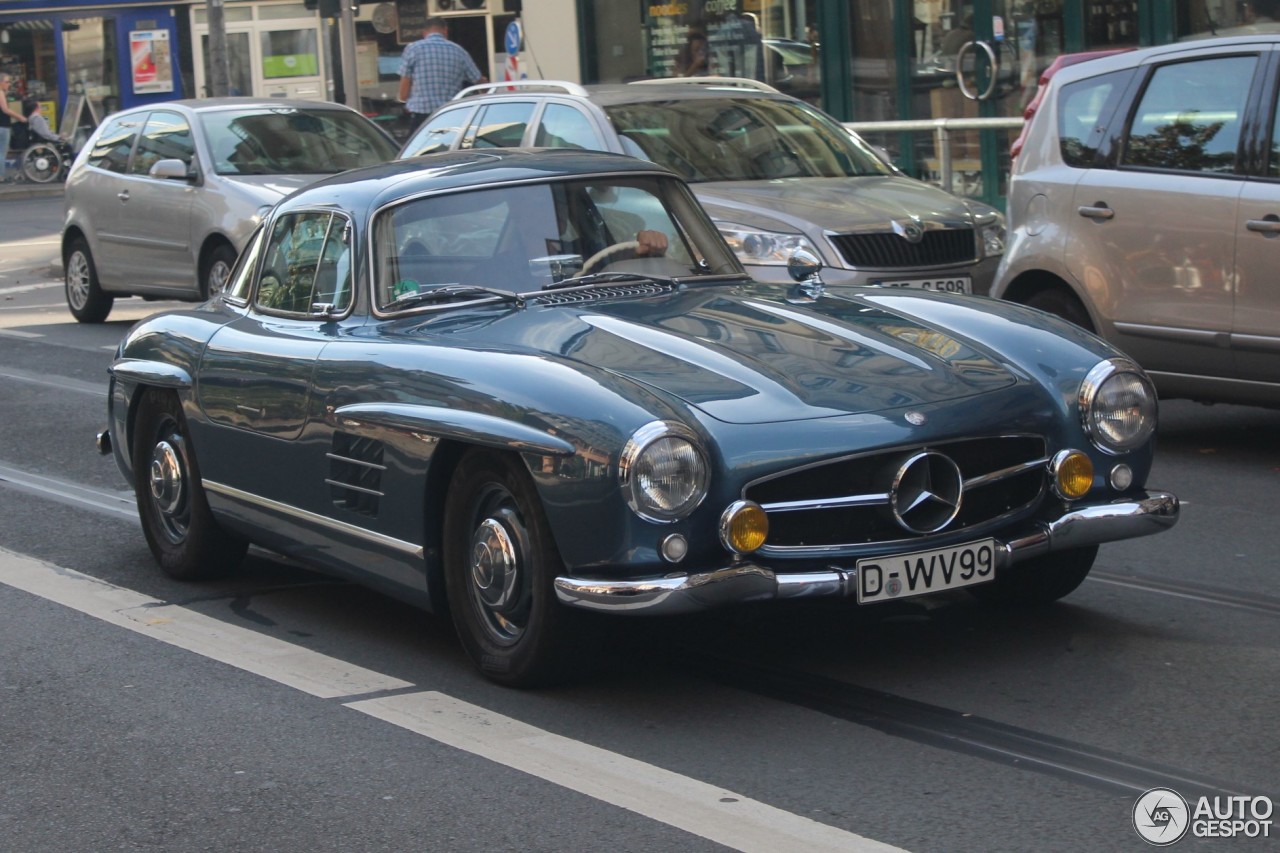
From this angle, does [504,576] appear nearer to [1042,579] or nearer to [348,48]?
[1042,579]

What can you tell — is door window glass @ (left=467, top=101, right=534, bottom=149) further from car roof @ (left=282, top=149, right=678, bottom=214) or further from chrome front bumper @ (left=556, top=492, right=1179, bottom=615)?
chrome front bumper @ (left=556, top=492, right=1179, bottom=615)

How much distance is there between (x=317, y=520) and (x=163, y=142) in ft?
31.4

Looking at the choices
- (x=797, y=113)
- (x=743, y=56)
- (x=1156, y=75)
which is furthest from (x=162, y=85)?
(x=1156, y=75)

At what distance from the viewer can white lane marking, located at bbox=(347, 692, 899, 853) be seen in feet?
13.4

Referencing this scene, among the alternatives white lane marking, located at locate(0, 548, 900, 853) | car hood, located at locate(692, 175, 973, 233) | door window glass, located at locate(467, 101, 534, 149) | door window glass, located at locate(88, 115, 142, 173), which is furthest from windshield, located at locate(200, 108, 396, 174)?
white lane marking, located at locate(0, 548, 900, 853)

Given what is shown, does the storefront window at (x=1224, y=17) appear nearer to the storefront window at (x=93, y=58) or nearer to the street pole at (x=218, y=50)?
the street pole at (x=218, y=50)

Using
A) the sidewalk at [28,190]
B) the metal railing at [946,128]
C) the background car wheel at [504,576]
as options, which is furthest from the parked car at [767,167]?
the sidewalk at [28,190]

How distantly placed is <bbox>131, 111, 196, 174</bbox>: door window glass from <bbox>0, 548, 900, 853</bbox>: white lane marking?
26.3ft

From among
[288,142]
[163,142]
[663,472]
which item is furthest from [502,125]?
[663,472]

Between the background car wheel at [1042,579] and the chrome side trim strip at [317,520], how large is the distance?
1739mm

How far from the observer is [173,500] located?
6.98m

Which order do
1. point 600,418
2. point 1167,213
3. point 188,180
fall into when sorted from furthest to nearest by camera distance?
point 188,180, point 1167,213, point 600,418

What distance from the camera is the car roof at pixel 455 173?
625cm

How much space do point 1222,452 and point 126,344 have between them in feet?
15.6
